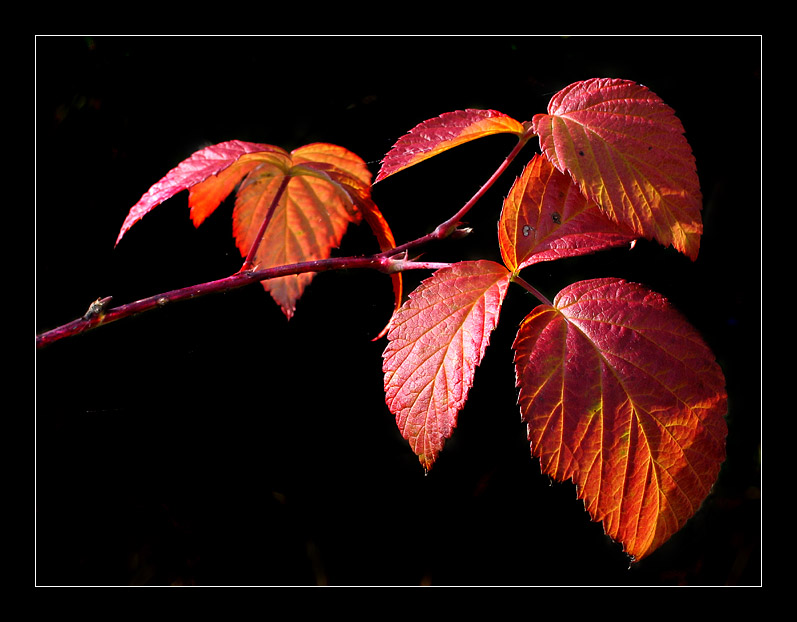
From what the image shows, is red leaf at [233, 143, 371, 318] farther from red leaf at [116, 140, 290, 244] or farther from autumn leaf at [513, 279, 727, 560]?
autumn leaf at [513, 279, 727, 560]

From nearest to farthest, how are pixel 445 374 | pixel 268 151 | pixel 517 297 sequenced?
pixel 445 374 → pixel 268 151 → pixel 517 297

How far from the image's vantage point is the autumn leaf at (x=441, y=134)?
564 mm

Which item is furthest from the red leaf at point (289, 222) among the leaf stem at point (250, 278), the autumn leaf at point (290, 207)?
the leaf stem at point (250, 278)

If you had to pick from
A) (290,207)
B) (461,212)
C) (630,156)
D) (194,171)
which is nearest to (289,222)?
(290,207)

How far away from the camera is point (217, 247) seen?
81 cm

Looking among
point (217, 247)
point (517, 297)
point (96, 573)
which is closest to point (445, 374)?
point (517, 297)

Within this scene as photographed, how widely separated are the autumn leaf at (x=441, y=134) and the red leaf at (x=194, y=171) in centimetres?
17

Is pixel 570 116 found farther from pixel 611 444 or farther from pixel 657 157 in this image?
pixel 611 444

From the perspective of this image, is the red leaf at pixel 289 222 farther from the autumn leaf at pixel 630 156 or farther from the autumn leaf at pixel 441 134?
the autumn leaf at pixel 630 156

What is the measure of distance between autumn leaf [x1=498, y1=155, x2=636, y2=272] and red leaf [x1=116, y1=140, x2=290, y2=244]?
29cm

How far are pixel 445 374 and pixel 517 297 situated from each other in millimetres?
289

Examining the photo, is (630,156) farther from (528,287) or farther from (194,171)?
(194,171)

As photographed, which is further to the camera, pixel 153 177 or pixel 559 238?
pixel 153 177

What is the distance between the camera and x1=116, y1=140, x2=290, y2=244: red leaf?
61 cm
